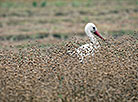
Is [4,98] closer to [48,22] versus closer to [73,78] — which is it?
[73,78]

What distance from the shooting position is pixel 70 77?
16.6 ft

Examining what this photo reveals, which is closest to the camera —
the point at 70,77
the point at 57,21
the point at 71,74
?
the point at 70,77

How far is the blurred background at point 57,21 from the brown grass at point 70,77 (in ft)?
19.3

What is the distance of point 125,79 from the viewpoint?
204 inches

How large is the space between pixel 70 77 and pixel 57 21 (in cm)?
1253

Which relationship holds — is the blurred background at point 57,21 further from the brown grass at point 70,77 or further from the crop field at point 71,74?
the brown grass at point 70,77

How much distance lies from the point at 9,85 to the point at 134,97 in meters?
1.61

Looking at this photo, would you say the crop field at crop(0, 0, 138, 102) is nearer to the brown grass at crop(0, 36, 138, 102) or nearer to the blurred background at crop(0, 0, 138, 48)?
the brown grass at crop(0, 36, 138, 102)

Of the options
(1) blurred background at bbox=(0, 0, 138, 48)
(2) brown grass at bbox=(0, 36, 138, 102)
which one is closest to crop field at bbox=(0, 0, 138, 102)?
(2) brown grass at bbox=(0, 36, 138, 102)

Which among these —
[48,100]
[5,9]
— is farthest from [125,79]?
[5,9]

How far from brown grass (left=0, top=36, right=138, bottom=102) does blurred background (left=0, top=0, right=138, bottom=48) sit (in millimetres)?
5881

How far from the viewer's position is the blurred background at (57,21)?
1409 cm

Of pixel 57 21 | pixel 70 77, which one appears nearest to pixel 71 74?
pixel 70 77

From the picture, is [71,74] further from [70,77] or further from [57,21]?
[57,21]
